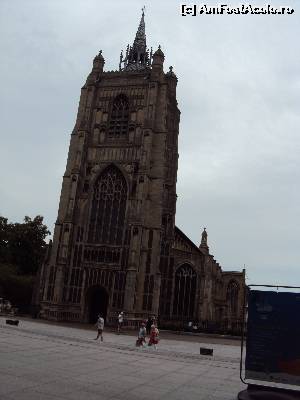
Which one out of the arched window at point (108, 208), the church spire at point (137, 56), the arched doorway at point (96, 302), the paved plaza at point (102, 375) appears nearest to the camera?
the paved plaza at point (102, 375)

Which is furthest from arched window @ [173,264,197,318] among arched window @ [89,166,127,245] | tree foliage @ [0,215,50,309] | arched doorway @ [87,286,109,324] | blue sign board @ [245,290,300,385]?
blue sign board @ [245,290,300,385]

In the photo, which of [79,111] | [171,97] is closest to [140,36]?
[171,97]

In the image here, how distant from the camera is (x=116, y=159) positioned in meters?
40.9

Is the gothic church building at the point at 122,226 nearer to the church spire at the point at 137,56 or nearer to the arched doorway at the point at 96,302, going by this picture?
the arched doorway at the point at 96,302

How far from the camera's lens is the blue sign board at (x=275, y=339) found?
8.70 m

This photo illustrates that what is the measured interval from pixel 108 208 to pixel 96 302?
29.2ft

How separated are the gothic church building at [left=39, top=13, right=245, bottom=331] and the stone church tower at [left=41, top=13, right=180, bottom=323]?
0.09 metres

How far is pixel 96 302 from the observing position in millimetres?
39438

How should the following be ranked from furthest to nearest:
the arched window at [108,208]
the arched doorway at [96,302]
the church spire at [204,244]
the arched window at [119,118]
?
the church spire at [204,244]
the arched window at [119,118]
the arched window at [108,208]
the arched doorway at [96,302]

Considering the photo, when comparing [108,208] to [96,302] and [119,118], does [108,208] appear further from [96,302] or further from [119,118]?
[119,118]

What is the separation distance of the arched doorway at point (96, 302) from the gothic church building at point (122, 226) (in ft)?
0.31

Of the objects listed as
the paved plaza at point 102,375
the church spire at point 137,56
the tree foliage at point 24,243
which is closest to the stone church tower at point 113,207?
the church spire at point 137,56

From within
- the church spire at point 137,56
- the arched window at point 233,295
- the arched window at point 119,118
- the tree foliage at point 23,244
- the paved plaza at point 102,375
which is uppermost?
the church spire at point 137,56

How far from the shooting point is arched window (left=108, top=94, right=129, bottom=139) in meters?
42.6
